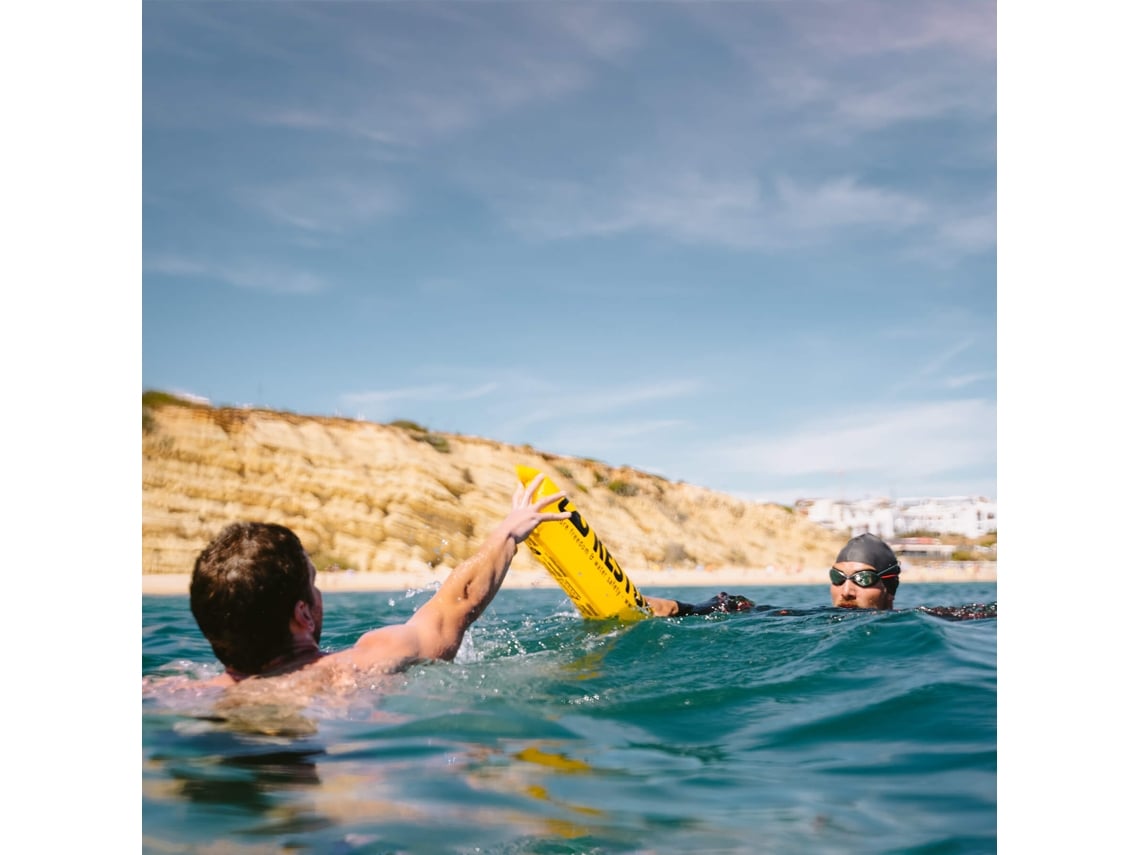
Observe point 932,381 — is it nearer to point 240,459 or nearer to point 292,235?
point 292,235

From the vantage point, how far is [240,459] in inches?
1094

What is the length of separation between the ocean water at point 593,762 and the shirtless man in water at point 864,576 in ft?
5.12

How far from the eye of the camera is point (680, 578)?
3244 cm

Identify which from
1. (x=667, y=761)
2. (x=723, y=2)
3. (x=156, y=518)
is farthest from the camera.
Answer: (x=156, y=518)

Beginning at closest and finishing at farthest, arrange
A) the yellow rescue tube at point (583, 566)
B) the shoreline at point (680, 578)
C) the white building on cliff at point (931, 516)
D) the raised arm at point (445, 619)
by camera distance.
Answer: the raised arm at point (445, 619)
the yellow rescue tube at point (583, 566)
the shoreline at point (680, 578)
the white building on cliff at point (931, 516)

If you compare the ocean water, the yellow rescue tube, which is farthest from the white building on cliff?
the ocean water

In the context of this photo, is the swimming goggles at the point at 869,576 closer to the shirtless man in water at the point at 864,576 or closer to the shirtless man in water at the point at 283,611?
the shirtless man in water at the point at 864,576

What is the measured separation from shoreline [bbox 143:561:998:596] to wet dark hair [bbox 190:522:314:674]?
19.6 m

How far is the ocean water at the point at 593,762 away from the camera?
282 cm

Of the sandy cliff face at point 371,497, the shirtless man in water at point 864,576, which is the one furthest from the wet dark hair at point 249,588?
the sandy cliff face at point 371,497

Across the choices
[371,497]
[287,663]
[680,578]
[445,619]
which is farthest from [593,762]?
[680,578]

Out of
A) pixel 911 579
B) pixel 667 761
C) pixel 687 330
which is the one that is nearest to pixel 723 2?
pixel 667 761

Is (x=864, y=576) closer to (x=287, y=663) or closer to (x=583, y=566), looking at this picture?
(x=583, y=566)
